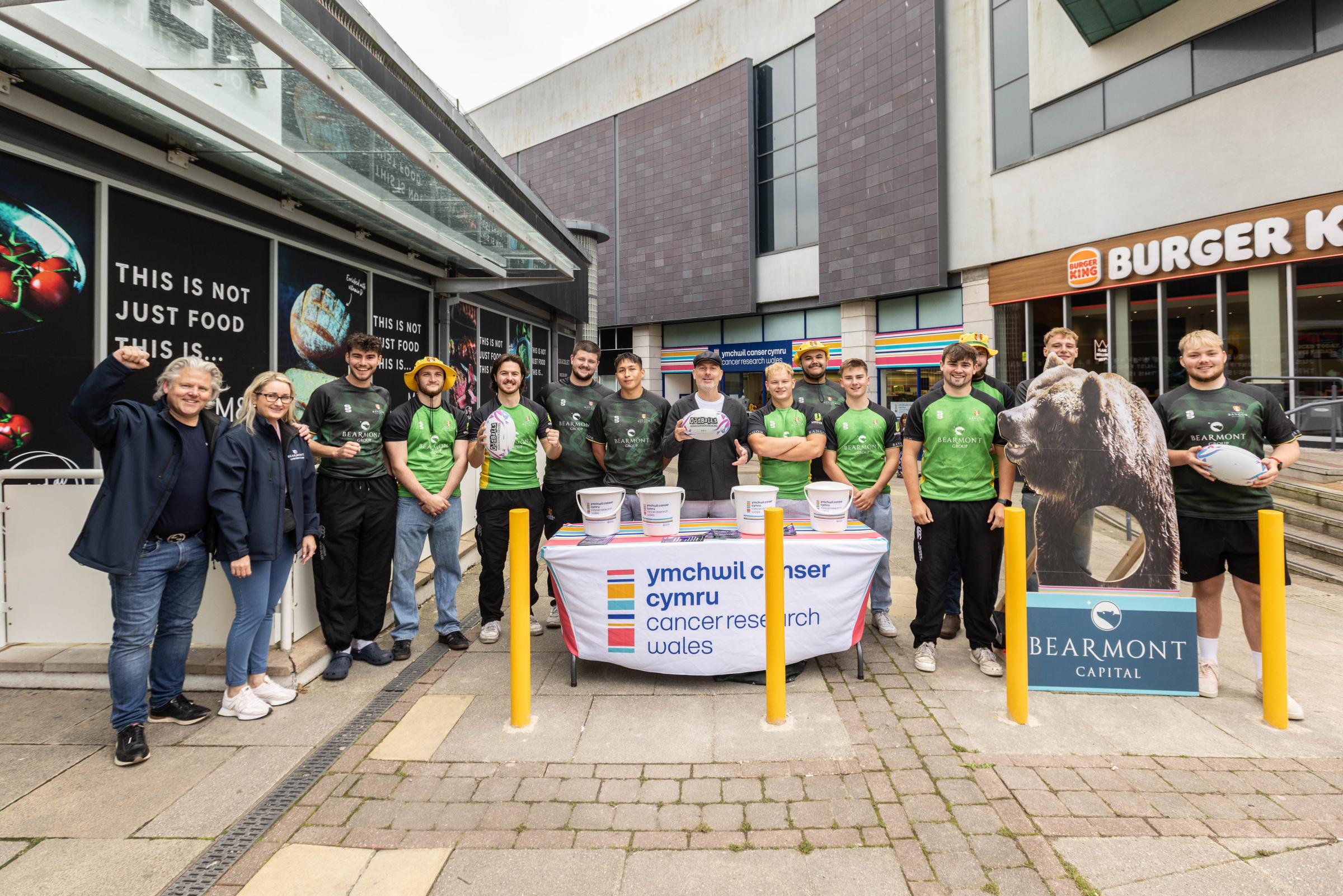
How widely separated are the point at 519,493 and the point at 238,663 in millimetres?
1898

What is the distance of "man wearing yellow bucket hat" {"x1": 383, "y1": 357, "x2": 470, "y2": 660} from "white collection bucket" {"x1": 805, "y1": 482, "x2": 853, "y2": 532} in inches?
92.4

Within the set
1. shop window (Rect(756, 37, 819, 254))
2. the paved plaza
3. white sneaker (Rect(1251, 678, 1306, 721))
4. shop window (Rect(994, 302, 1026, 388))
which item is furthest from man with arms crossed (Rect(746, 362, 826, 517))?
shop window (Rect(756, 37, 819, 254))

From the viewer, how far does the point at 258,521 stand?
354 centimetres

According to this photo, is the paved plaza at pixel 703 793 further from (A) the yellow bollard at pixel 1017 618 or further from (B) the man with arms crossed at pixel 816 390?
(B) the man with arms crossed at pixel 816 390

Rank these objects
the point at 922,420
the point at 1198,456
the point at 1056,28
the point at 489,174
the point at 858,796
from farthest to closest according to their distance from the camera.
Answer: the point at 1056,28, the point at 489,174, the point at 922,420, the point at 1198,456, the point at 858,796

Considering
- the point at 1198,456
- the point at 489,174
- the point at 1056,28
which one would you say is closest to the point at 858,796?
the point at 1198,456

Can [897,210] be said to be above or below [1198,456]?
above

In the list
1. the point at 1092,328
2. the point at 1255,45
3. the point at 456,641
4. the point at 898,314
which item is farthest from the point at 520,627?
the point at 898,314

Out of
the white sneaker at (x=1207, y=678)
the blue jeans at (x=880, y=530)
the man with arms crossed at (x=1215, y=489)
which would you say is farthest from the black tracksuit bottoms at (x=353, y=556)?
the white sneaker at (x=1207, y=678)

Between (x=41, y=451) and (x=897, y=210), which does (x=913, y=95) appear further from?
(x=41, y=451)

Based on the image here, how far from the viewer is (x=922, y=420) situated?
4.40 metres

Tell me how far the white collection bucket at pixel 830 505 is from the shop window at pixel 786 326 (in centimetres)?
2037

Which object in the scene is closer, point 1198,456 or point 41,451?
point 1198,456

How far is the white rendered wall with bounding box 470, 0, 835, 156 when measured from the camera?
2327 cm
